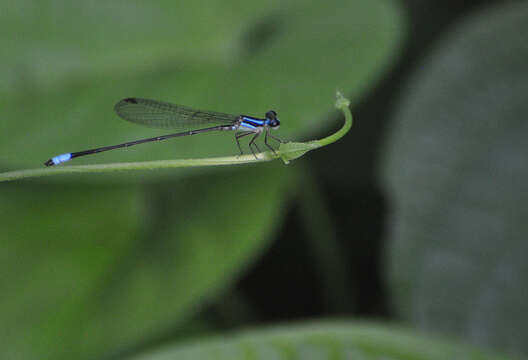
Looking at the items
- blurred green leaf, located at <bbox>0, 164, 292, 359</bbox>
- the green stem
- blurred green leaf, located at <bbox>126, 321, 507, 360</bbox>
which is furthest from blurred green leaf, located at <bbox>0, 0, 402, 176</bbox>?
the green stem

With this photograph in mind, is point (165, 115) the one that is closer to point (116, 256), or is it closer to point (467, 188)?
point (116, 256)

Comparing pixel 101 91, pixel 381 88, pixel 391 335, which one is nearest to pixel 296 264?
pixel 381 88

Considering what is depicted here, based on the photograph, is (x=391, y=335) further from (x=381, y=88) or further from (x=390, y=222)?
(x=381, y=88)

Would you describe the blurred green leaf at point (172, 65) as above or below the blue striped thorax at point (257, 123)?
above

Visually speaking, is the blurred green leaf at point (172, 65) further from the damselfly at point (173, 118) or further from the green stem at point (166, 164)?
the green stem at point (166, 164)

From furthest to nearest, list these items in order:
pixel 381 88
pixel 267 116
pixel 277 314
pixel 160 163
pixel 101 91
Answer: pixel 381 88 → pixel 277 314 → pixel 101 91 → pixel 267 116 → pixel 160 163

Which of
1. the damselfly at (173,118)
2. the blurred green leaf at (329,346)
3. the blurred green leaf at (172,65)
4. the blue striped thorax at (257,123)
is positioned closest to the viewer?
the blurred green leaf at (329,346)

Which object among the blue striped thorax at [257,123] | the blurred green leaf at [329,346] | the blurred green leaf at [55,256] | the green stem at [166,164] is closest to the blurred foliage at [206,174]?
the blurred green leaf at [55,256]
